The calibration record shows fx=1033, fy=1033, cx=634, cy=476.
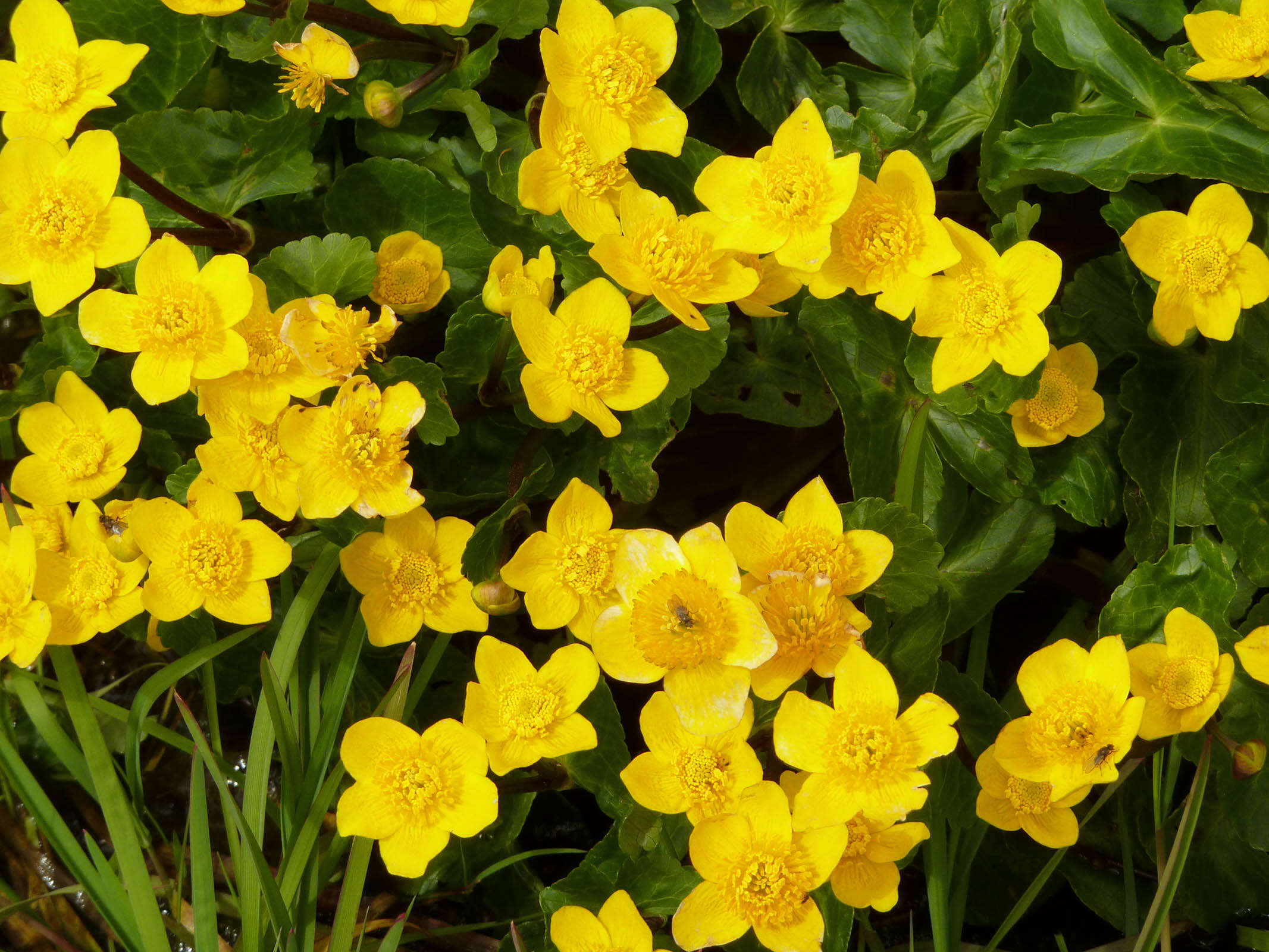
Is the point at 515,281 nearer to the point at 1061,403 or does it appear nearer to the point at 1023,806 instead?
the point at 1061,403

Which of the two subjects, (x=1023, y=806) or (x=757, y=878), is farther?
(x=1023, y=806)

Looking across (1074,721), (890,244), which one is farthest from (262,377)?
(1074,721)

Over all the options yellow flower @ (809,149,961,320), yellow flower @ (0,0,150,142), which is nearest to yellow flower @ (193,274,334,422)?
yellow flower @ (0,0,150,142)

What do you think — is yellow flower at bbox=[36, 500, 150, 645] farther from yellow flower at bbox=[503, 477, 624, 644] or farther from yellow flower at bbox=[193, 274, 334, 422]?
yellow flower at bbox=[503, 477, 624, 644]

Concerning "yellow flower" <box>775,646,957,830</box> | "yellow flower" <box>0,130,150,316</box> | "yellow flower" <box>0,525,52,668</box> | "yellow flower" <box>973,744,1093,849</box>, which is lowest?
"yellow flower" <box>973,744,1093,849</box>

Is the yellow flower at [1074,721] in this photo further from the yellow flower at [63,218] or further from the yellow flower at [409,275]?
the yellow flower at [63,218]

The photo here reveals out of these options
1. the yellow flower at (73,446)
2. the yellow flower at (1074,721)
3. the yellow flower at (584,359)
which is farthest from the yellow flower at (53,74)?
the yellow flower at (1074,721)
